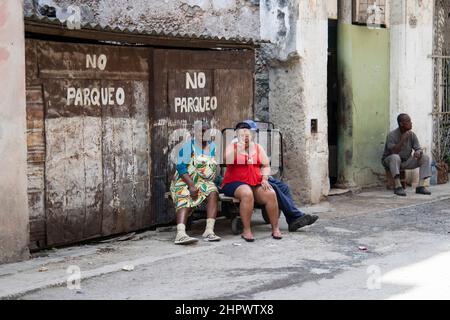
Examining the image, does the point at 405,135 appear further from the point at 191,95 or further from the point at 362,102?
the point at 191,95

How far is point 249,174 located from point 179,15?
3.37 metres

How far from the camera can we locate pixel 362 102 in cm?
1325

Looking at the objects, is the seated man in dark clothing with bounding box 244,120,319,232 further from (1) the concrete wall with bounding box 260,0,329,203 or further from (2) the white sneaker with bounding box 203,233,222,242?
(1) the concrete wall with bounding box 260,0,329,203

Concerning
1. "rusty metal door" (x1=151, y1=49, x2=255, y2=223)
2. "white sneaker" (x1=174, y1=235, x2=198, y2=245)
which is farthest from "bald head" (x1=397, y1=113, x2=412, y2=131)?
"white sneaker" (x1=174, y1=235, x2=198, y2=245)

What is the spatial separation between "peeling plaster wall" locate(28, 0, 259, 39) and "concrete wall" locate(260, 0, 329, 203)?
1.83ft

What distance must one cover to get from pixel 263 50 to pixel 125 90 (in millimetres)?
3210

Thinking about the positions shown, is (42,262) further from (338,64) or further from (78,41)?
(338,64)

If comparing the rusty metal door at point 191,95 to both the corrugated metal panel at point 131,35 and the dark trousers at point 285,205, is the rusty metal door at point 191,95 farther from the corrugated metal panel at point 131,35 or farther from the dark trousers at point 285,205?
the dark trousers at point 285,205

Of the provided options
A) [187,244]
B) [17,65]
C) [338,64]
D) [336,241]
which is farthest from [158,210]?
[338,64]

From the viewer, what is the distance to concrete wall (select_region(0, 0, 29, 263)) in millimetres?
7594

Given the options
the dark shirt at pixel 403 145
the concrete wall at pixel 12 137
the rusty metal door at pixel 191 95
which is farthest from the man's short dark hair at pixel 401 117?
the concrete wall at pixel 12 137

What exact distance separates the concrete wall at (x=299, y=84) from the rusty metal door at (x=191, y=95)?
2.81 feet

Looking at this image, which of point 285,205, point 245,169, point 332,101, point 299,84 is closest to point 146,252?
point 245,169

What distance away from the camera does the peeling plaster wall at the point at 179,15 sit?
36.1 feet
